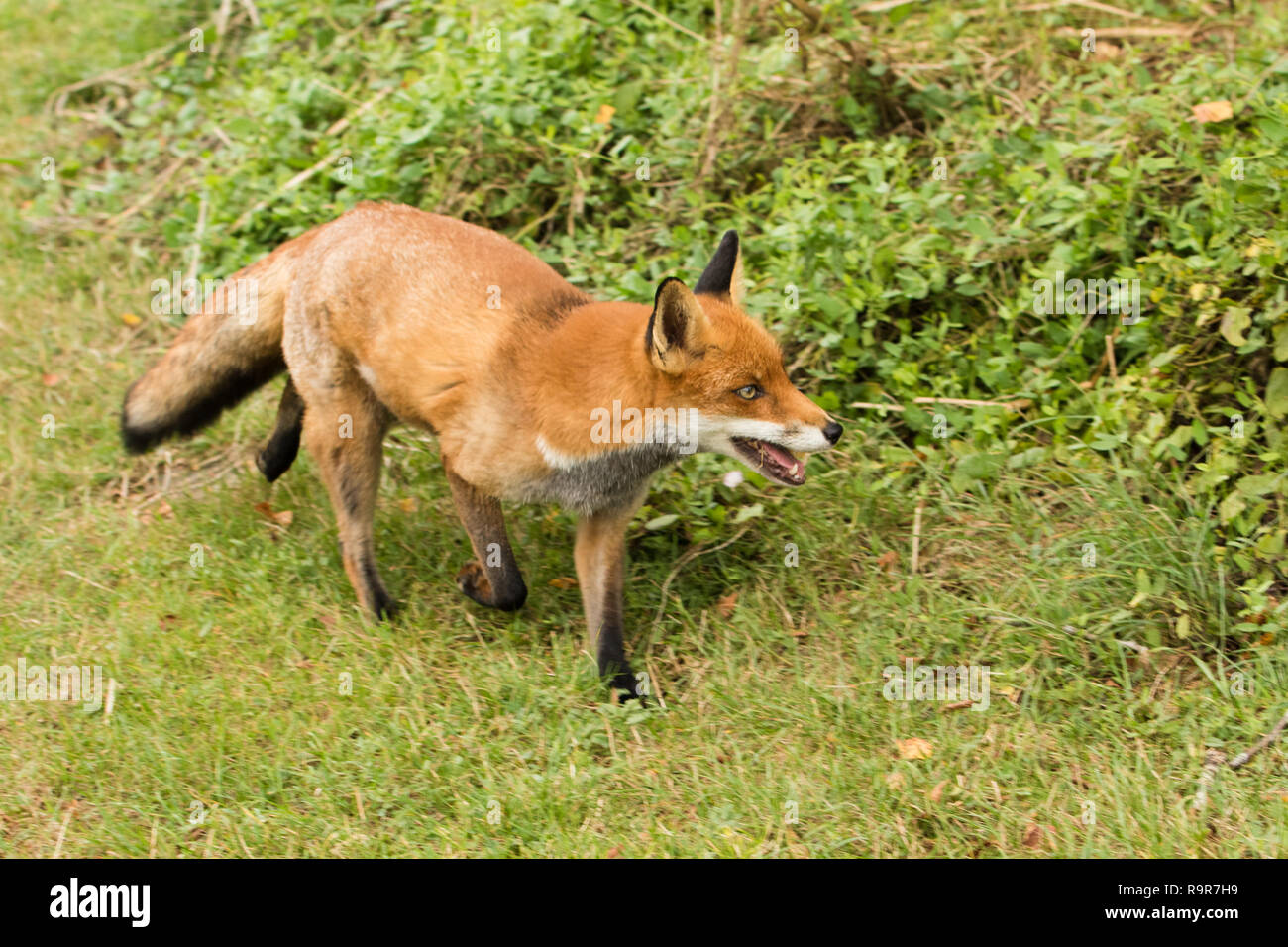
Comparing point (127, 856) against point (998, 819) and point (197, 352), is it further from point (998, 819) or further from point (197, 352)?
point (998, 819)

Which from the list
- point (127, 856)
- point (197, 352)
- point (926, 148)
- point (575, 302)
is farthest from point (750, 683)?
point (926, 148)

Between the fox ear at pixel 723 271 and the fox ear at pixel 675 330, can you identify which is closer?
the fox ear at pixel 675 330

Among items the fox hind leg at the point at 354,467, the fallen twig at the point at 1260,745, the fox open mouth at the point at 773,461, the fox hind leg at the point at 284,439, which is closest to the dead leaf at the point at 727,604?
the fox open mouth at the point at 773,461

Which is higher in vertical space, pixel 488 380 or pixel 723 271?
pixel 723 271

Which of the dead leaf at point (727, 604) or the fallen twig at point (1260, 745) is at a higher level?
the dead leaf at point (727, 604)

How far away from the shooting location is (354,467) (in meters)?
5.59

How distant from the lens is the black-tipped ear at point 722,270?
5.02m

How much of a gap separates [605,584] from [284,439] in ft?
6.38

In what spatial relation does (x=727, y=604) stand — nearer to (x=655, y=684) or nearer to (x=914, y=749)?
(x=655, y=684)

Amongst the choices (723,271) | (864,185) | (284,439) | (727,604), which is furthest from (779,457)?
(284,439)

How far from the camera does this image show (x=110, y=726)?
4914 mm

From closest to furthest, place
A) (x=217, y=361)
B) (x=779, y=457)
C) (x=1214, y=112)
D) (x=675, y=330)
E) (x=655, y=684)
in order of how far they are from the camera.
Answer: (x=675, y=330) < (x=779, y=457) < (x=655, y=684) < (x=217, y=361) < (x=1214, y=112)

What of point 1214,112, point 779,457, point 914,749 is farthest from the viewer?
point 1214,112

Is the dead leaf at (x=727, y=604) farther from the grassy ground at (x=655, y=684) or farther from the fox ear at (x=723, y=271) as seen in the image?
the fox ear at (x=723, y=271)
